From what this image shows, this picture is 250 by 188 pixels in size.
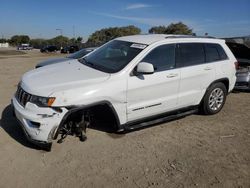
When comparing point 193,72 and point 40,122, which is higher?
point 193,72

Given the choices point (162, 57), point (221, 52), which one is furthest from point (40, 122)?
point (221, 52)

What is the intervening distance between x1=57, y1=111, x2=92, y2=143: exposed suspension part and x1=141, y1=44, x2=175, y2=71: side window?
1383mm

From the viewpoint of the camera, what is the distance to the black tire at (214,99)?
18.6 ft

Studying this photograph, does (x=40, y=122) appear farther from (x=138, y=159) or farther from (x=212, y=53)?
(x=212, y=53)

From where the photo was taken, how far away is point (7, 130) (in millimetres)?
4820

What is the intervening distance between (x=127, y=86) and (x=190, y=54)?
1.74 metres

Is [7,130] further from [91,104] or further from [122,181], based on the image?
[122,181]

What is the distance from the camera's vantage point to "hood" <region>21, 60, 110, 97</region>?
3882 mm

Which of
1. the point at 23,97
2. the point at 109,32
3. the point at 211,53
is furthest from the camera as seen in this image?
the point at 109,32

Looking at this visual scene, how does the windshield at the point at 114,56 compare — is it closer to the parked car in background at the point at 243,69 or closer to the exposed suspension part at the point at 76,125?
the exposed suspension part at the point at 76,125

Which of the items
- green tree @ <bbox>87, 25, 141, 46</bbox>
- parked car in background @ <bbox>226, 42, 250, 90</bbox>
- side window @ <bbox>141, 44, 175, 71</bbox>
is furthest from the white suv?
green tree @ <bbox>87, 25, 141, 46</bbox>

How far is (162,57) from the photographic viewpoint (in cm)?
485

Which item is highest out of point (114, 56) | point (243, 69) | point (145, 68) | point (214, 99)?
point (114, 56)

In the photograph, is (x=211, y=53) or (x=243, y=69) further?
(x=243, y=69)
